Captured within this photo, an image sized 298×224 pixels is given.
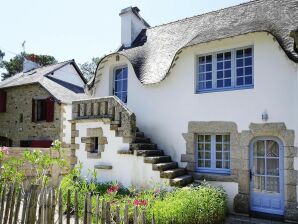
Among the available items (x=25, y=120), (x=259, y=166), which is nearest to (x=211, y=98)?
(x=259, y=166)

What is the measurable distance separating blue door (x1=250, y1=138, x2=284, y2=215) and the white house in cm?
3

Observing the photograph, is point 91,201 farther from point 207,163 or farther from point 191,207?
point 207,163

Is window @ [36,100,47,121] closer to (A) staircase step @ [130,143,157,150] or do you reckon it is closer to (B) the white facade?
(B) the white facade

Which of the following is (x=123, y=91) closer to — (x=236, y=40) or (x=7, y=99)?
(x=236, y=40)

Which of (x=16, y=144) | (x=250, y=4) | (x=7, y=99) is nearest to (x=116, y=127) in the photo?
(x=250, y=4)

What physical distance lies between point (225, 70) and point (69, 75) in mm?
14836

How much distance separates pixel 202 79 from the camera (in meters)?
9.18

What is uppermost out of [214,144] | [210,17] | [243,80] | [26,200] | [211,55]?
[210,17]

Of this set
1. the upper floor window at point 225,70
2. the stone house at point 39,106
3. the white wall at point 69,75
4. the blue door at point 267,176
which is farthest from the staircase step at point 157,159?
the white wall at point 69,75

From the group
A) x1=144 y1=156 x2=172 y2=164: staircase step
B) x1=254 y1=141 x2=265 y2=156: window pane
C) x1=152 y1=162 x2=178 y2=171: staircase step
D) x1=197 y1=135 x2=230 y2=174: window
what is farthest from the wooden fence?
x1=254 y1=141 x2=265 y2=156: window pane

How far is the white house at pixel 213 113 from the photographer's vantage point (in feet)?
25.1

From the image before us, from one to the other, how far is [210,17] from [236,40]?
8.15ft

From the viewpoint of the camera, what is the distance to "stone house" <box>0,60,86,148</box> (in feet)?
56.4

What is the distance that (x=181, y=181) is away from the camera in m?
8.03
